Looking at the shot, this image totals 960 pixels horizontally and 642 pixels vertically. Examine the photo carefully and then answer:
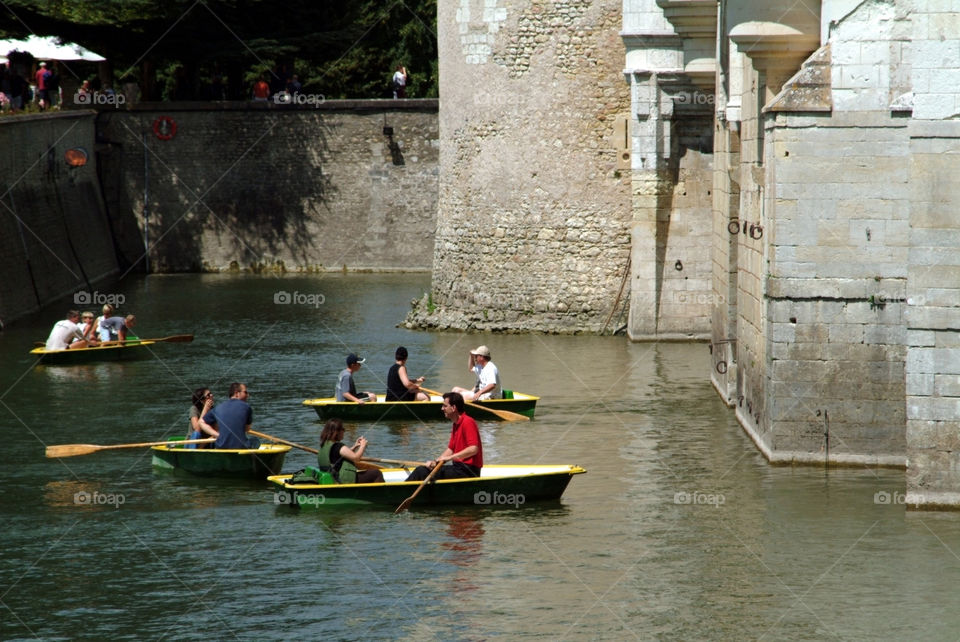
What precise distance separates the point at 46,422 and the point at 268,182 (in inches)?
840

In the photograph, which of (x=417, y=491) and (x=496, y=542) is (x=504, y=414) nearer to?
(x=417, y=491)

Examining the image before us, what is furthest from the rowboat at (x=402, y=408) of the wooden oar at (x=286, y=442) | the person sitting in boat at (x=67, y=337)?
the person sitting in boat at (x=67, y=337)

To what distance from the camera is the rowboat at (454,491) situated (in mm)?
16078

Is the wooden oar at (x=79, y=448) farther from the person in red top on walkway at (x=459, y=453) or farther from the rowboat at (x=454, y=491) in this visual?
the person in red top on walkway at (x=459, y=453)

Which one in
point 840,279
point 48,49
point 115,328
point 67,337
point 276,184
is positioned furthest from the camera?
point 276,184

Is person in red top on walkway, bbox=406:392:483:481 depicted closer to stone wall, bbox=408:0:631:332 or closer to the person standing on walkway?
stone wall, bbox=408:0:631:332

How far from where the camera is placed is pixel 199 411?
18.7m

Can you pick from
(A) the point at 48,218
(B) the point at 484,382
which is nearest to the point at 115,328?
(B) the point at 484,382

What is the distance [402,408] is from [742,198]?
5016 mm

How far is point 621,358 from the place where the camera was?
26062 mm

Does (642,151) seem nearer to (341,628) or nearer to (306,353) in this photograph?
(306,353)

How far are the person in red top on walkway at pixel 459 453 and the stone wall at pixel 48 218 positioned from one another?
Answer: 53.1ft

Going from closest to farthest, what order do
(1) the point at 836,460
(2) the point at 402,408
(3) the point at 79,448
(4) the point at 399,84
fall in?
(1) the point at 836,460 < (3) the point at 79,448 < (2) the point at 402,408 < (4) the point at 399,84

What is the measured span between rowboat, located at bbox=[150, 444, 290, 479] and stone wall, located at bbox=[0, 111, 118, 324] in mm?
13513
